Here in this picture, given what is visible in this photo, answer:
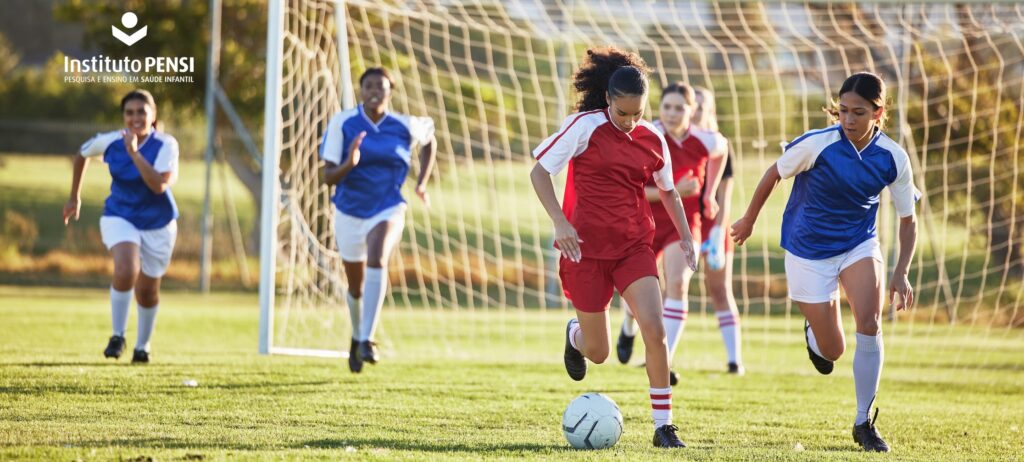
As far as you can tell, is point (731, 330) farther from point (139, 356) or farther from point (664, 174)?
point (139, 356)

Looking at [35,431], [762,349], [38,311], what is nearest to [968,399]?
[762,349]

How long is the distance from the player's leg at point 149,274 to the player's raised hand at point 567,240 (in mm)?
3949

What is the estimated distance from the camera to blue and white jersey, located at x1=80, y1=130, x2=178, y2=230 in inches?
335

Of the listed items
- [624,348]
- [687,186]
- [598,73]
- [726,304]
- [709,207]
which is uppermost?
[598,73]

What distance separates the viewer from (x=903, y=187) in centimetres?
603

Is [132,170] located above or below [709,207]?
above

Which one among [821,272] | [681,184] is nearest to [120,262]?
[681,184]

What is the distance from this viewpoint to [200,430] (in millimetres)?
5789

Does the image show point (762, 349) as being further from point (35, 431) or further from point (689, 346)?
point (35, 431)

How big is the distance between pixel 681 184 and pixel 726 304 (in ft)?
4.88

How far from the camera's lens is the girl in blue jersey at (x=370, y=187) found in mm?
8578

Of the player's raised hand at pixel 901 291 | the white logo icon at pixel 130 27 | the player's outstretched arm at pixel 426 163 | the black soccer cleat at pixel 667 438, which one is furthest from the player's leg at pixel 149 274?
the white logo icon at pixel 130 27

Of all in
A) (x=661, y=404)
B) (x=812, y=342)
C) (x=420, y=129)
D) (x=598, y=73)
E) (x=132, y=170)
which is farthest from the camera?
(x=420, y=129)

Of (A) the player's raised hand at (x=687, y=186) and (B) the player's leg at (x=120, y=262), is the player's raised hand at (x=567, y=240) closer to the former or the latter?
(A) the player's raised hand at (x=687, y=186)
